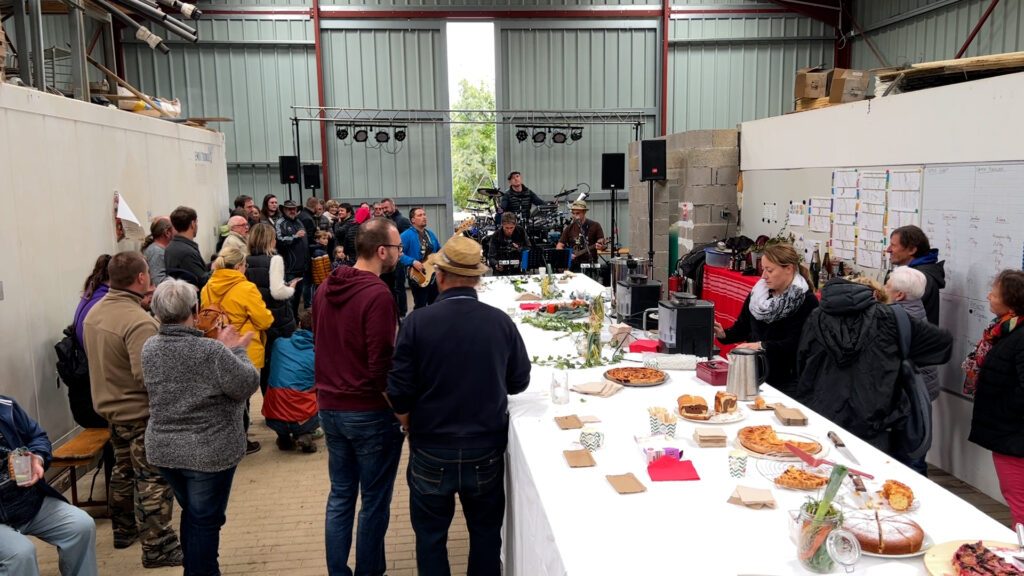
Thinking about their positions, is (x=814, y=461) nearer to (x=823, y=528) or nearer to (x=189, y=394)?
(x=823, y=528)

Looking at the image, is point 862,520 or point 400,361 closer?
point 862,520

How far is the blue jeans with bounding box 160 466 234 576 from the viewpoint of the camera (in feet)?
9.35

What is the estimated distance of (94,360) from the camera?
10.9 feet

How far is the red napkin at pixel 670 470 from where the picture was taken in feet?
7.38

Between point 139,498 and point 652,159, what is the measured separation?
6306 millimetres

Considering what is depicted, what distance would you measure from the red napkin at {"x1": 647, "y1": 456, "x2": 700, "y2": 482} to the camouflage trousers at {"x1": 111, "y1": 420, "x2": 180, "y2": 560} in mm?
2200

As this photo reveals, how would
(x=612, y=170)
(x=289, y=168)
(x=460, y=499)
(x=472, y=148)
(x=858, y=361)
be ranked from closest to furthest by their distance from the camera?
(x=460, y=499)
(x=858, y=361)
(x=612, y=170)
(x=289, y=168)
(x=472, y=148)

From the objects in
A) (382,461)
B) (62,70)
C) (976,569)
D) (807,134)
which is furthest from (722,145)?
(62,70)

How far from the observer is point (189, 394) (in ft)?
9.06

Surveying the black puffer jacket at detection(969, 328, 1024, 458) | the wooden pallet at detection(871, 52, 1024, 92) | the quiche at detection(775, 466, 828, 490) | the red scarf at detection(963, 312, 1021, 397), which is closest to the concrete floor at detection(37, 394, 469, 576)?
the quiche at detection(775, 466, 828, 490)

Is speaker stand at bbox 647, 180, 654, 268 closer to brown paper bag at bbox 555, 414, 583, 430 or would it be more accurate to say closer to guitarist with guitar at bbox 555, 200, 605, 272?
guitarist with guitar at bbox 555, 200, 605, 272

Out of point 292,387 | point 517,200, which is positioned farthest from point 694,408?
point 517,200

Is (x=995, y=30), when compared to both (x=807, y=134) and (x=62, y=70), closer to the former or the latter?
(x=807, y=134)

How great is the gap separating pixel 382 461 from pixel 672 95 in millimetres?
11196
